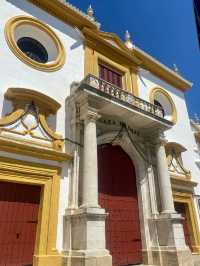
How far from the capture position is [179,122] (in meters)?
14.9

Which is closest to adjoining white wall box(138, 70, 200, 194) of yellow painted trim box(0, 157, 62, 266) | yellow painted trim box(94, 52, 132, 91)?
yellow painted trim box(94, 52, 132, 91)

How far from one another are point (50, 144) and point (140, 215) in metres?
4.53

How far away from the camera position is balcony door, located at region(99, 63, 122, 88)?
1199 cm

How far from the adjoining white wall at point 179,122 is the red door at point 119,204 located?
3.94m

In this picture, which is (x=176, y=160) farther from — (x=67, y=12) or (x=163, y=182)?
(x=67, y=12)

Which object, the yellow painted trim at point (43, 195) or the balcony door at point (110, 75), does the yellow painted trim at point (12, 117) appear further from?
the balcony door at point (110, 75)

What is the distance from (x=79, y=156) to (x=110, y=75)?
5112mm

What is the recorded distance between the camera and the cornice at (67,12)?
10816 millimetres

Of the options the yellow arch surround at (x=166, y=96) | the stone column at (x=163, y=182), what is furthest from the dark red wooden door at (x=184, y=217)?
the yellow arch surround at (x=166, y=96)

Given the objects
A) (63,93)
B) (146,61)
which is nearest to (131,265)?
(63,93)

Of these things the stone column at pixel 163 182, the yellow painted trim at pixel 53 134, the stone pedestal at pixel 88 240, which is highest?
the yellow painted trim at pixel 53 134

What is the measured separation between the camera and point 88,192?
25.3 feet

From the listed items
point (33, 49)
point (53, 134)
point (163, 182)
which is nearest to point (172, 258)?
point (163, 182)

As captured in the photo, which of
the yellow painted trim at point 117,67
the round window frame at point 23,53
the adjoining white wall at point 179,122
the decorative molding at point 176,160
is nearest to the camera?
the round window frame at point 23,53
